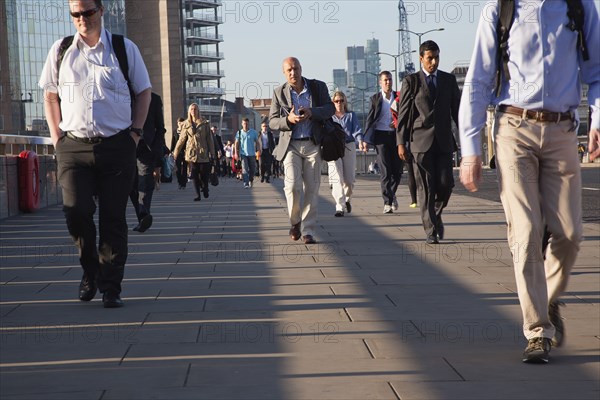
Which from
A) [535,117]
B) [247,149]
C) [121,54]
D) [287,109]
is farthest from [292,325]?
[247,149]

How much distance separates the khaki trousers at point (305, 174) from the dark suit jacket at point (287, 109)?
0.28ft

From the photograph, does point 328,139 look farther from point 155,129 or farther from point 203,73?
point 203,73

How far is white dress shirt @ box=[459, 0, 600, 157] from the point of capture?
5.38 m

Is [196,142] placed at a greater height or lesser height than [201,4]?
lesser

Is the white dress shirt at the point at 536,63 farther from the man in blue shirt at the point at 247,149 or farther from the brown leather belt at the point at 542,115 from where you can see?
the man in blue shirt at the point at 247,149

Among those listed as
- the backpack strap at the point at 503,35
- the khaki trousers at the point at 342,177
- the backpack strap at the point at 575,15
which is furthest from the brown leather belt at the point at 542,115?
the khaki trousers at the point at 342,177

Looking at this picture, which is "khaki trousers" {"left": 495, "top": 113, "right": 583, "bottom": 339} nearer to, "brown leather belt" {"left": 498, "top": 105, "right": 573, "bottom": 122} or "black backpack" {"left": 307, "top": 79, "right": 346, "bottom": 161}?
"brown leather belt" {"left": 498, "top": 105, "right": 573, "bottom": 122}

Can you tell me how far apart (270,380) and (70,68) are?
10.4 ft

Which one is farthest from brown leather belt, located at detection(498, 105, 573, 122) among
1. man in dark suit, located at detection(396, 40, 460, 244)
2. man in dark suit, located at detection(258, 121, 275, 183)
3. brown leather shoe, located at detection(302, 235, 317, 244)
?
man in dark suit, located at detection(258, 121, 275, 183)

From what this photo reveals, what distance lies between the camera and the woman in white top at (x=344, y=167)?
15852mm

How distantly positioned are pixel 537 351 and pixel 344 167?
35.3 feet

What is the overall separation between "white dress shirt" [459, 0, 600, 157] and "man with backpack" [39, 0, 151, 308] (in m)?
2.73

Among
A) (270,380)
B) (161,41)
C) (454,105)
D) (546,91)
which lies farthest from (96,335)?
(161,41)

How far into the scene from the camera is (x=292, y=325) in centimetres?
643
